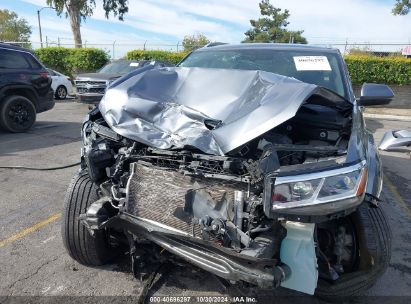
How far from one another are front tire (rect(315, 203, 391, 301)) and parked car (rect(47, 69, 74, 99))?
15.3 meters

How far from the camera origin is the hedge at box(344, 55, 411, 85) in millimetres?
16672

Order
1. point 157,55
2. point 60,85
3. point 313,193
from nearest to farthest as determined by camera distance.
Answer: point 313,193 < point 60,85 < point 157,55

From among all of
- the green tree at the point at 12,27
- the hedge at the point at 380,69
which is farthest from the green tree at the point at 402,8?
the green tree at the point at 12,27

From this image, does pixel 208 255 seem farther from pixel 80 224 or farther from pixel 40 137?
pixel 40 137

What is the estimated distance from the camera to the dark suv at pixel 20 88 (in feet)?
27.3

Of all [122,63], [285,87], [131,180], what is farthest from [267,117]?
[122,63]

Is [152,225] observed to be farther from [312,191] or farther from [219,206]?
[312,191]

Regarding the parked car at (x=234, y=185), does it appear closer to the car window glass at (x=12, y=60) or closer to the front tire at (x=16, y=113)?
the front tire at (x=16, y=113)

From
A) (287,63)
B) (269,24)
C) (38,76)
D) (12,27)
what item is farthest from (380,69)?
(12,27)

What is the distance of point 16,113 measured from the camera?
8.57m

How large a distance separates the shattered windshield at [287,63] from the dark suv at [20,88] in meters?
5.59

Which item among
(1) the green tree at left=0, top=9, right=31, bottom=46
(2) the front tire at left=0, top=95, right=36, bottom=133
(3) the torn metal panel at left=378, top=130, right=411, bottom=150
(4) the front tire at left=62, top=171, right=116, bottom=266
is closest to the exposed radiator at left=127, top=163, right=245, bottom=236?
(4) the front tire at left=62, top=171, right=116, bottom=266

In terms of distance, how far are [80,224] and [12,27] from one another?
81.6 m

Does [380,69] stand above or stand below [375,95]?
below
